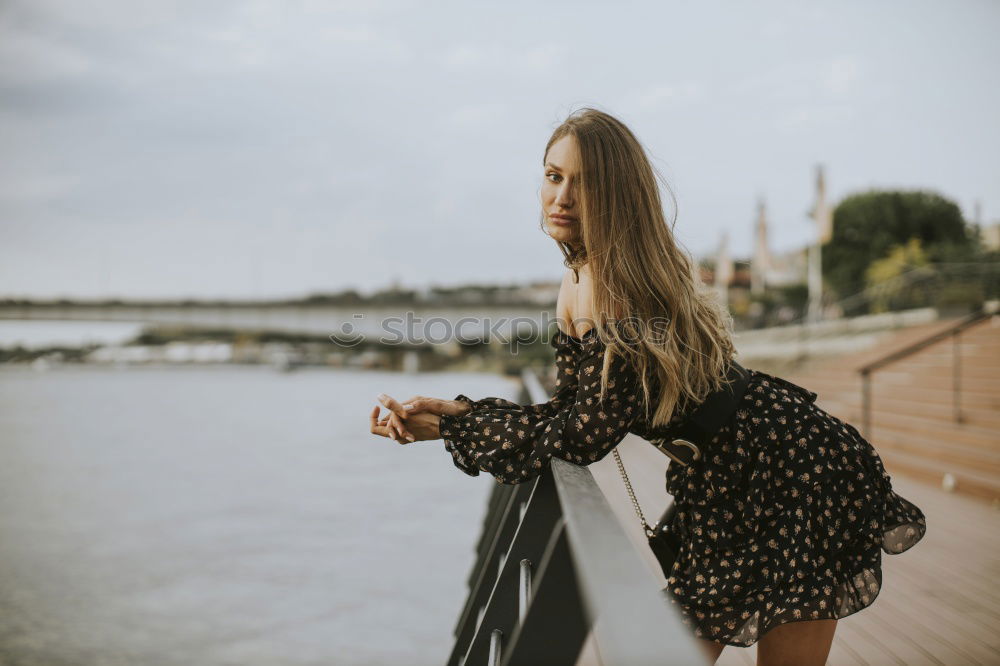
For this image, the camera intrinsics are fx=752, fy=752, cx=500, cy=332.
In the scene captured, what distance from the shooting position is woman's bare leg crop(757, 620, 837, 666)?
1564 mm

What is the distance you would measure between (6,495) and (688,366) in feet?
84.3

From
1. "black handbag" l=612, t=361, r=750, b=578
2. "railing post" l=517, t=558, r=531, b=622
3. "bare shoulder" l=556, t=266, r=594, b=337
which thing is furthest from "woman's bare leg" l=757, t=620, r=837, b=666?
"bare shoulder" l=556, t=266, r=594, b=337

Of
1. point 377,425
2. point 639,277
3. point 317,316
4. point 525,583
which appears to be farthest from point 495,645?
point 317,316

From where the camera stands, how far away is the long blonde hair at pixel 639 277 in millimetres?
1469

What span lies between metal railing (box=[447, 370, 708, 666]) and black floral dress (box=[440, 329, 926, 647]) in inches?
4.5

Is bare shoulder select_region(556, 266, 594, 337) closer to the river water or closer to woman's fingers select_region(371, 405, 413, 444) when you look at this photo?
woman's fingers select_region(371, 405, 413, 444)

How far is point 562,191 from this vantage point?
1597mm

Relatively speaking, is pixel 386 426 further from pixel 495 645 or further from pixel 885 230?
pixel 885 230

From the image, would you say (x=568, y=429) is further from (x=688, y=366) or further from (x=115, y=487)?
(x=115, y=487)

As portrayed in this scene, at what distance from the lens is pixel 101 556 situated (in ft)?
49.5

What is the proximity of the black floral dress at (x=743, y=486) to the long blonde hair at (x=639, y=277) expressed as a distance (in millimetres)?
55

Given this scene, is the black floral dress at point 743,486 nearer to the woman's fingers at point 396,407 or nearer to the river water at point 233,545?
the woman's fingers at point 396,407

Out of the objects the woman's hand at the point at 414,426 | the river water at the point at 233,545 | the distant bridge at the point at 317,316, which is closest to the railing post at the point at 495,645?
the woman's hand at the point at 414,426

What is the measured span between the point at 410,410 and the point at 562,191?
22.5 inches
